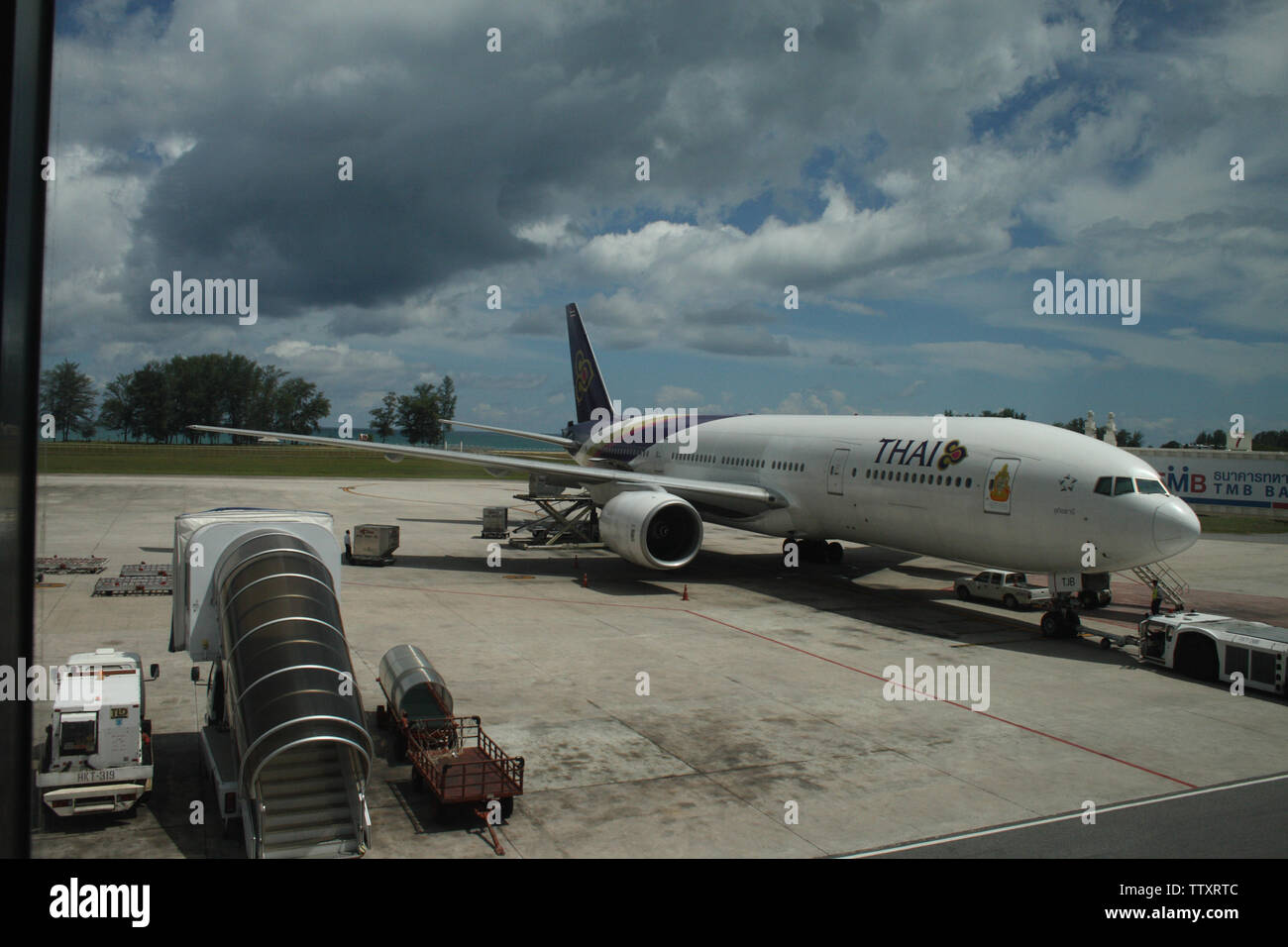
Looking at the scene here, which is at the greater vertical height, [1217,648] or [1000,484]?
[1000,484]

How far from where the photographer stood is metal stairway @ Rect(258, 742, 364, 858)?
28.3ft

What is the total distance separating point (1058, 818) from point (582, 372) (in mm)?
34769

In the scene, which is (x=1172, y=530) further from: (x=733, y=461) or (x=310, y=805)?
(x=310, y=805)

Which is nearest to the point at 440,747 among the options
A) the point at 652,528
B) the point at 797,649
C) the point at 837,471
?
the point at 797,649

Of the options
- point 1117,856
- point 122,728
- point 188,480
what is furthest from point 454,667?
point 188,480

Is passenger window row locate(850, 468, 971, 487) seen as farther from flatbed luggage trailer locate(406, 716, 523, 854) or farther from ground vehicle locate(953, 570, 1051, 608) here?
flatbed luggage trailer locate(406, 716, 523, 854)

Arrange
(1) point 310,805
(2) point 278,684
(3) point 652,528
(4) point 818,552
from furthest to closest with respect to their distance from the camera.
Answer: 1. (4) point 818,552
2. (3) point 652,528
3. (1) point 310,805
4. (2) point 278,684

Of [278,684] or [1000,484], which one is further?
[1000,484]

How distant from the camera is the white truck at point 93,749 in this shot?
9.52m

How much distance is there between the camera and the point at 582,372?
4316 cm

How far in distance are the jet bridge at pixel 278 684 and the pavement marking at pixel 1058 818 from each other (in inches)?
211

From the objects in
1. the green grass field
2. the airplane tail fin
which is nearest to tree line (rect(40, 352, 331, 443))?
the green grass field
